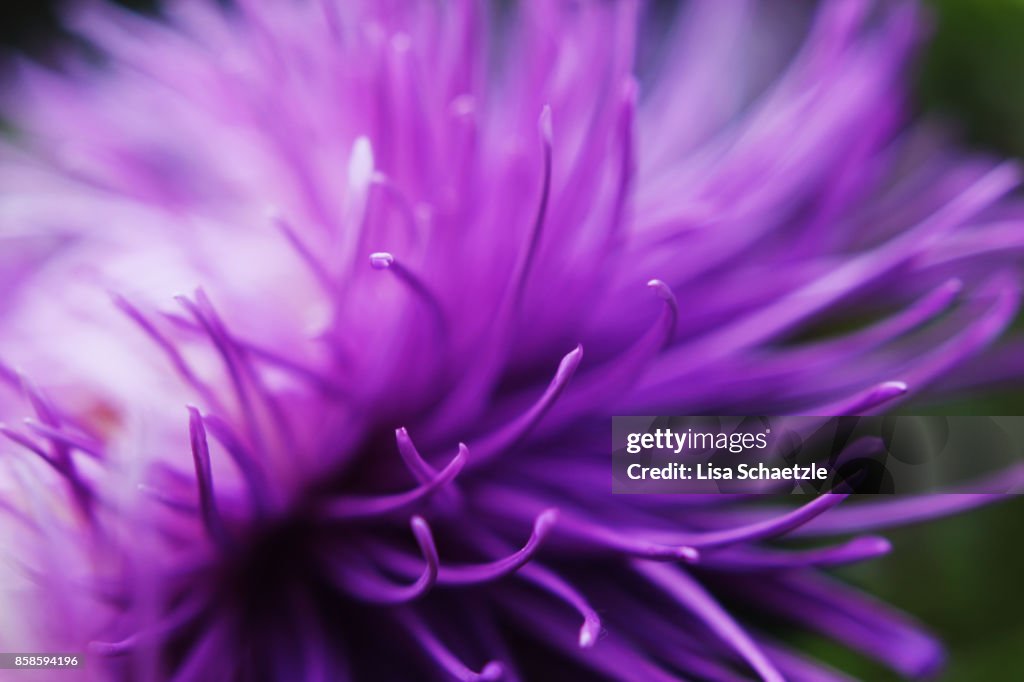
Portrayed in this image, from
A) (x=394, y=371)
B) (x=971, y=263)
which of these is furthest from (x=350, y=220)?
(x=971, y=263)

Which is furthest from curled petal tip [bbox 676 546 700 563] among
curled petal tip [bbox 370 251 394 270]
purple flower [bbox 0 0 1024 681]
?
curled petal tip [bbox 370 251 394 270]

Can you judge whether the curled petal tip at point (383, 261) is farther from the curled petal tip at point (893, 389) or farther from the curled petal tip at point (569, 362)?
the curled petal tip at point (893, 389)

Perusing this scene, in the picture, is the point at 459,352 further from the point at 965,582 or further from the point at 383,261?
the point at 965,582

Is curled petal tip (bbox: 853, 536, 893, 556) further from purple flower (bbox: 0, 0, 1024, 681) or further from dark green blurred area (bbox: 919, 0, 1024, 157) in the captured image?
dark green blurred area (bbox: 919, 0, 1024, 157)

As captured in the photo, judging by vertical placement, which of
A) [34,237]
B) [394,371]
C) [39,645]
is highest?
[34,237]

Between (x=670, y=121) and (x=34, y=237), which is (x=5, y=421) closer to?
(x=34, y=237)

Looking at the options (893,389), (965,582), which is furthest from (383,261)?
(965,582)

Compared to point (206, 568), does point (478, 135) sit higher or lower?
higher

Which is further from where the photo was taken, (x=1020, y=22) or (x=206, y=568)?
(x=1020, y=22)
